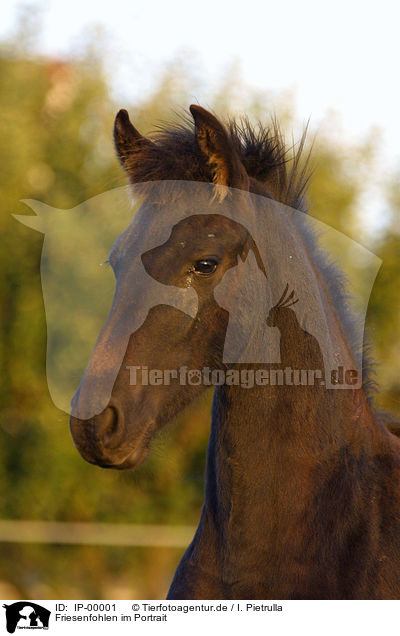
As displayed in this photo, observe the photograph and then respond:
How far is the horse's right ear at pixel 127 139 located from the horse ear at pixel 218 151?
0.32m

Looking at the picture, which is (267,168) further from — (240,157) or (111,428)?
(111,428)

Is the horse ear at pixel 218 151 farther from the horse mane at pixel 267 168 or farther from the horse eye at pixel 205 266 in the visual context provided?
the horse eye at pixel 205 266

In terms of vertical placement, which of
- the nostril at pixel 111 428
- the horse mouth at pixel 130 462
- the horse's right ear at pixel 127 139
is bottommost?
the horse mouth at pixel 130 462

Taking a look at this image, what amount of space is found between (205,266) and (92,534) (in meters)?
10.6

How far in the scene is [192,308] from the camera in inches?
105

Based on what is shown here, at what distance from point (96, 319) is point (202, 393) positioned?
7.94 metres

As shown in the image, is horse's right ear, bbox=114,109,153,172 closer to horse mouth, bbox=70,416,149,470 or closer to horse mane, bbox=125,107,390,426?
horse mane, bbox=125,107,390,426

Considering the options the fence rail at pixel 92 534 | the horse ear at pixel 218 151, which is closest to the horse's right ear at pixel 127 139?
the horse ear at pixel 218 151

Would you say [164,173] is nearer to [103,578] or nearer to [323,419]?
[323,419]

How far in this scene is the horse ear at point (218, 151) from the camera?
2.74 m

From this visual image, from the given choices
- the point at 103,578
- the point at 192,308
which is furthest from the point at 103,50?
the point at 192,308

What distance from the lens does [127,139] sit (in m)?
3.12
